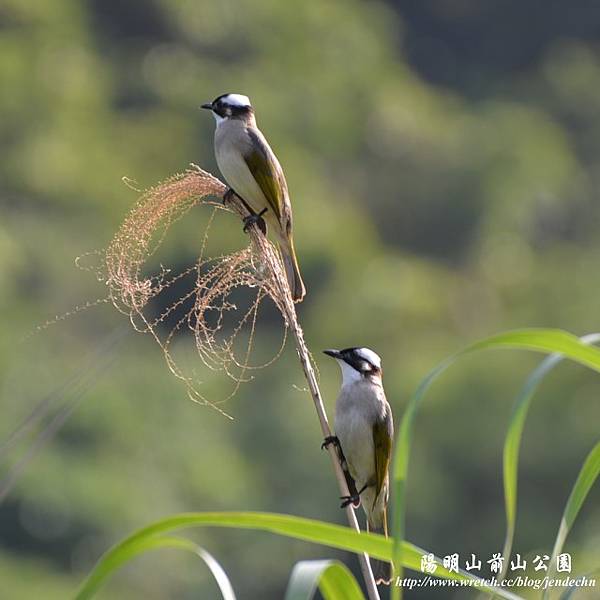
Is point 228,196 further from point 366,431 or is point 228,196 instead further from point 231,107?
point 231,107

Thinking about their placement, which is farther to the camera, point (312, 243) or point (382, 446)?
point (312, 243)

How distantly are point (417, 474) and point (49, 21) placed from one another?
37.7 ft

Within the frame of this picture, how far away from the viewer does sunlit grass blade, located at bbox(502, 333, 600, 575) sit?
4.58 ft

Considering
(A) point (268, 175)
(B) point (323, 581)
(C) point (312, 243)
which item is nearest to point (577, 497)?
(B) point (323, 581)

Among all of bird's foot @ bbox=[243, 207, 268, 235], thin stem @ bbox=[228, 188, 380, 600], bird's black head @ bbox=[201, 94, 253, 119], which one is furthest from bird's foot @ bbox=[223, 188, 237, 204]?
bird's black head @ bbox=[201, 94, 253, 119]

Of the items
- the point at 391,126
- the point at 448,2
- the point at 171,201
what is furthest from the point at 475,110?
the point at 171,201

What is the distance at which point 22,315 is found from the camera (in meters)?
14.9

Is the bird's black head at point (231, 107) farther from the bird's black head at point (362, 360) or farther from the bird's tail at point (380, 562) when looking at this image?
the bird's tail at point (380, 562)

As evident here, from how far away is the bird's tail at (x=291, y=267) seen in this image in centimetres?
287

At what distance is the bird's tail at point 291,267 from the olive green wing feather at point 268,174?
78 millimetres

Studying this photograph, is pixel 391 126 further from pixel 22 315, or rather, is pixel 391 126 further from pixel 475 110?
pixel 22 315

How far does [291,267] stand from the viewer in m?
3.07

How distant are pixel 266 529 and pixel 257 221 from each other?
4.56 feet

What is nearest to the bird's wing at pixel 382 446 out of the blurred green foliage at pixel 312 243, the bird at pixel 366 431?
the bird at pixel 366 431
